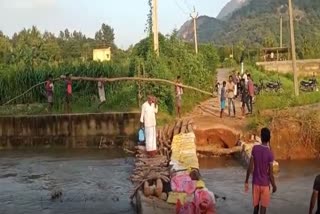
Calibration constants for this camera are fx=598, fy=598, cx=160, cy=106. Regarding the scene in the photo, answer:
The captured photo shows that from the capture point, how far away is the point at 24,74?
103 ft

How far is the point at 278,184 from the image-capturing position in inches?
594

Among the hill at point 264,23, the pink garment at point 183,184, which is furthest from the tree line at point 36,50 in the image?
the hill at point 264,23

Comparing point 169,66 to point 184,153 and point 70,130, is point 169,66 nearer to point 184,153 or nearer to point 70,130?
point 70,130

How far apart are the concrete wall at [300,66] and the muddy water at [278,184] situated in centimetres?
3115

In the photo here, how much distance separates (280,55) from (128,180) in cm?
4599

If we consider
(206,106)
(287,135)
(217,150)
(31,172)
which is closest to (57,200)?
(31,172)

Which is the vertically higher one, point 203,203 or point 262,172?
point 262,172

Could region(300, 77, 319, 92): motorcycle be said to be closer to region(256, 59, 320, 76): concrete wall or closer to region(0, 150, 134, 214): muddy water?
region(0, 150, 134, 214): muddy water

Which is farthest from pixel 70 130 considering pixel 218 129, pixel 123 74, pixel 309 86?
pixel 309 86

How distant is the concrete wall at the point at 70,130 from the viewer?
81.3 ft

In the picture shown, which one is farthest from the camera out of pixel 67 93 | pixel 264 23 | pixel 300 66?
pixel 264 23

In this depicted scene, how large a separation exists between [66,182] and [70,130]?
816 cm

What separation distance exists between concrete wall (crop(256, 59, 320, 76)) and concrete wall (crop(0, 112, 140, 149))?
2677 cm

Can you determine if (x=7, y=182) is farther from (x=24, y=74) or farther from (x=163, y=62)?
(x=24, y=74)
